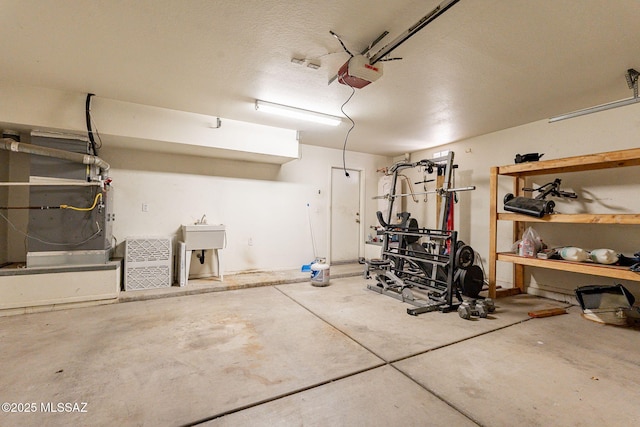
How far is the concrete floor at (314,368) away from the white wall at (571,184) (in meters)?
1.02

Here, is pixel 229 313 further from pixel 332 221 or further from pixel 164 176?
pixel 332 221

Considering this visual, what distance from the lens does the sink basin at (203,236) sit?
4039 millimetres

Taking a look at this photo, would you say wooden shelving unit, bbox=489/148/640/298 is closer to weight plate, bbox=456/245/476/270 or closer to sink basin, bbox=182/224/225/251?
weight plate, bbox=456/245/476/270

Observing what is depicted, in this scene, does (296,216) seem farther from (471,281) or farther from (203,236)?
(471,281)

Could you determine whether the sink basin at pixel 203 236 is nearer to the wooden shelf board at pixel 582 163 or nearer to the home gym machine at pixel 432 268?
the home gym machine at pixel 432 268

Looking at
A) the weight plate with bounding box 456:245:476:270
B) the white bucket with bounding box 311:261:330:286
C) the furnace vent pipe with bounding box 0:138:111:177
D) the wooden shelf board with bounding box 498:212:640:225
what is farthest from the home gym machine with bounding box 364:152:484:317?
the furnace vent pipe with bounding box 0:138:111:177

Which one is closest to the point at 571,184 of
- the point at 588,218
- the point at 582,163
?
the point at 582,163

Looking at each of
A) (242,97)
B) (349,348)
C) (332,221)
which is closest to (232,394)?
(349,348)

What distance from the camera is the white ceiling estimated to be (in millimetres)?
1890

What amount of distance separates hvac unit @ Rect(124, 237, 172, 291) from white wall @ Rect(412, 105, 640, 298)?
16.4 ft

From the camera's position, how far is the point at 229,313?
3.07 meters

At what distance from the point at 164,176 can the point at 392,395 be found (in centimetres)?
432

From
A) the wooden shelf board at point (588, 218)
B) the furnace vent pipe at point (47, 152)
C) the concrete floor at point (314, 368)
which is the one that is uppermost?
the furnace vent pipe at point (47, 152)

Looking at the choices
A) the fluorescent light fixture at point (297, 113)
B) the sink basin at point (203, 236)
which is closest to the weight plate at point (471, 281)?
the fluorescent light fixture at point (297, 113)
